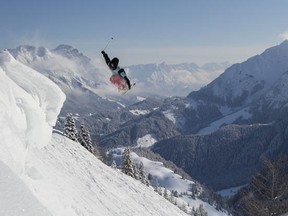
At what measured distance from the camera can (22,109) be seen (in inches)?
629

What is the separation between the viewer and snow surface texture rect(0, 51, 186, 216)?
37.1ft

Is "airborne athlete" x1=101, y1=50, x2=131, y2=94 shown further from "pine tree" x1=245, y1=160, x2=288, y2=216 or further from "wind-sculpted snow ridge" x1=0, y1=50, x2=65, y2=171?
"pine tree" x1=245, y1=160, x2=288, y2=216

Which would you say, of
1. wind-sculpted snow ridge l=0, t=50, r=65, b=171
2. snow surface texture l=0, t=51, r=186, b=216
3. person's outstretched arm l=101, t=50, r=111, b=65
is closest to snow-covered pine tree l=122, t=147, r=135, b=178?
snow surface texture l=0, t=51, r=186, b=216

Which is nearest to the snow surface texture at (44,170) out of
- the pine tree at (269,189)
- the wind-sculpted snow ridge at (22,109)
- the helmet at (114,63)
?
the wind-sculpted snow ridge at (22,109)

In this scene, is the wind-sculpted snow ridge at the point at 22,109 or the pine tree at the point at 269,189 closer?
the wind-sculpted snow ridge at the point at 22,109

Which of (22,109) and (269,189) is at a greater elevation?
(22,109)

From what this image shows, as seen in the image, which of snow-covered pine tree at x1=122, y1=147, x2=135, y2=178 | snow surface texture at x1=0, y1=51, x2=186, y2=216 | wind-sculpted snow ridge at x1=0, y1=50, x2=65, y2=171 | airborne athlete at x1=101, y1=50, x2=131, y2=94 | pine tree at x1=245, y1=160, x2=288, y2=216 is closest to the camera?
snow surface texture at x1=0, y1=51, x2=186, y2=216

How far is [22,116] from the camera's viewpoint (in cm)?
1545

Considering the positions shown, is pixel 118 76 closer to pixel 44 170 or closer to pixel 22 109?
pixel 44 170

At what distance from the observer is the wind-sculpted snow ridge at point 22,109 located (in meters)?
13.8

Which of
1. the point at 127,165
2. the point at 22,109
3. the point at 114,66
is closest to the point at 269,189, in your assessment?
the point at 114,66

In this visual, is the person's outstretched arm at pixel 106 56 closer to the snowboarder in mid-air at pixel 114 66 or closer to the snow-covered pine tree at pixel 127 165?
the snowboarder in mid-air at pixel 114 66

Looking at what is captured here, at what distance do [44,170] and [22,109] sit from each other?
5.32 metres

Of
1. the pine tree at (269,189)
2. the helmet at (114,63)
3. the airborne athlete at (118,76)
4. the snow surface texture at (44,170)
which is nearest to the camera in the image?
the snow surface texture at (44,170)
